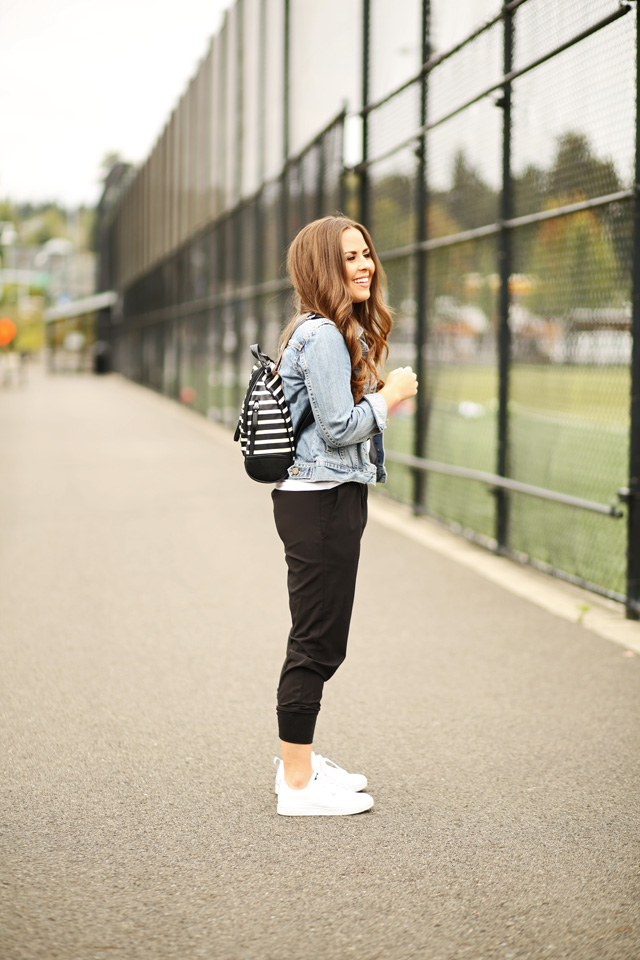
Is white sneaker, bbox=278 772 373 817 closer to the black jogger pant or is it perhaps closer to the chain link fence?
the black jogger pant

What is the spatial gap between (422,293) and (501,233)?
204 centimetres

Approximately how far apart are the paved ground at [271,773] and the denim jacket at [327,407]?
3.46 ft

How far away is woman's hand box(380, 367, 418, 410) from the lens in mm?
3318

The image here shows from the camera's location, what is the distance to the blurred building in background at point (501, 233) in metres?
6.53

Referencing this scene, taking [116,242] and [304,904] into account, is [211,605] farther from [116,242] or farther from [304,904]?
[116,242]

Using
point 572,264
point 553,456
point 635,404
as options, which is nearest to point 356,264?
point 635,404

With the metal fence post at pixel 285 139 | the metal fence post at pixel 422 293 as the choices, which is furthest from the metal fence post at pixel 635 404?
the metal fence post at pixel 285 139

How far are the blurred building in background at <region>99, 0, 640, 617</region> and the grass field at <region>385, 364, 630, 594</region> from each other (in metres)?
0.02

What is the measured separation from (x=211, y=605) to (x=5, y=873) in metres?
3.56

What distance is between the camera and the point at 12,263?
469 ft

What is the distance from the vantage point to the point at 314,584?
11.0ft

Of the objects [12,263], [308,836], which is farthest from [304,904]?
[12,263]

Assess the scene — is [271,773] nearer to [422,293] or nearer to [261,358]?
[261,358]

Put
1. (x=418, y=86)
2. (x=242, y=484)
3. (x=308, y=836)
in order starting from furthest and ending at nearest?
1. (x=242, y=484)
2. (x=418, y=86)
3. (x=308, y=836)
